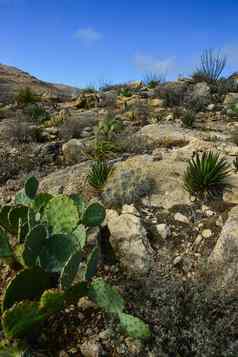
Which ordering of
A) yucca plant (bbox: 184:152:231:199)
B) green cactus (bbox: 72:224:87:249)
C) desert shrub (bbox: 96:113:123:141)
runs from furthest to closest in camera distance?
desert shrub (bbox: 96:113:123:141), yucca plant (bbox: 184:152:231:199), green cactus (bbox: 72:224:87:249)

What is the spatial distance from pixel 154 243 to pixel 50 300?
184cm

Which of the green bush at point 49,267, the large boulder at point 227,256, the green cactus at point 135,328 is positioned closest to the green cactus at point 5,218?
the green bush at point 49,267

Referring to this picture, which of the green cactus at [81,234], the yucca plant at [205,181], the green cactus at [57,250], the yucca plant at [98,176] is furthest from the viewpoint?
the yucca plant at [98,176]

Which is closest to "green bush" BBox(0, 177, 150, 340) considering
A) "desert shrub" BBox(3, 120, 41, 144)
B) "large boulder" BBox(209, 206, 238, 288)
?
Result: "large boulder" BBox(209, 206, 238, 288)

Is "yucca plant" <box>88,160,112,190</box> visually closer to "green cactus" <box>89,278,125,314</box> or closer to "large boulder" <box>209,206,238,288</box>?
"large boulder" <box>209,206,238,288</box>

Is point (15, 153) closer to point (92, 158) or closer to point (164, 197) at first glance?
point (92, 158)

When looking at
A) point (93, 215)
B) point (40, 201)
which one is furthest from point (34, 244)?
point (40, 201)

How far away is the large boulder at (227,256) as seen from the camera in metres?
4.19

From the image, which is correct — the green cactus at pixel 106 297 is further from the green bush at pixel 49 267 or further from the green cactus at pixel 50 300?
the green cactus at pixel 50 300

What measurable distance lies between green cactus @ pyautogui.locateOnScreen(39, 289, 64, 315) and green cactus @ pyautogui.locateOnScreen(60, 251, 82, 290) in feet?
0.45

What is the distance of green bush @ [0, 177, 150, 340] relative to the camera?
11.5 ft

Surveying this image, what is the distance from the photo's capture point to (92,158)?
828 cm

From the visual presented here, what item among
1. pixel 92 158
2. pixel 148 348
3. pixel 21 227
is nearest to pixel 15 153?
pixel 92 158

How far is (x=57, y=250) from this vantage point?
162 inches
